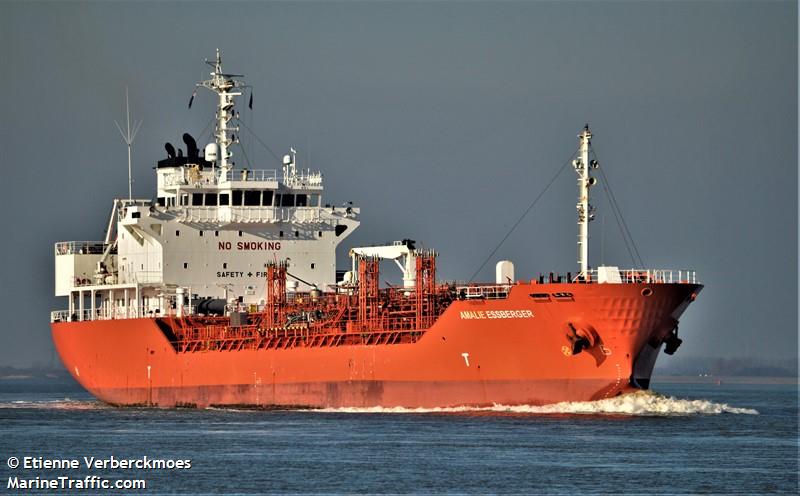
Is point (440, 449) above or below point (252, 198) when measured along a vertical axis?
below

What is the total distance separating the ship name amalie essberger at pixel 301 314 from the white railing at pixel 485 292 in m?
0.05

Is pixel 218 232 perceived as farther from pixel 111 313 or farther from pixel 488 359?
pixel 488 359

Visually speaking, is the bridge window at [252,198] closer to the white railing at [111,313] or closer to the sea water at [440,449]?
the white railing at [111,313]

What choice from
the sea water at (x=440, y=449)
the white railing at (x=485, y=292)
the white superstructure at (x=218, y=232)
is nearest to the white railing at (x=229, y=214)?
the white superstructure at (x=218, y=232)

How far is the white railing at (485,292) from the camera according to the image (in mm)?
45062

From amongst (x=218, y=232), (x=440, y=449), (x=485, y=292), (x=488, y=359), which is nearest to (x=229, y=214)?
(x=218, y=232)

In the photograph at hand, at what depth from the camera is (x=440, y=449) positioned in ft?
124

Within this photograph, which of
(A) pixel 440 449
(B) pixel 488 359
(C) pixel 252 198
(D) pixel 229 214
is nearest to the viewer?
(A) pixel 440 449

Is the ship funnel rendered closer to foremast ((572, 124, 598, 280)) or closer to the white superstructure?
the white superstructure

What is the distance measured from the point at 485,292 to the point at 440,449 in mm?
8732

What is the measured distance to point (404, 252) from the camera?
52688 millimetres

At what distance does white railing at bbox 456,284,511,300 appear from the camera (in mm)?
45062

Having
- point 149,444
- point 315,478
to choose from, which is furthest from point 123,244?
point 315,478

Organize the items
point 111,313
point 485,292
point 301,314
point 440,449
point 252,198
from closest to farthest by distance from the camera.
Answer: point 440,449 → point 485,292 → point 301,314 → point 252,198 → point 111,313
